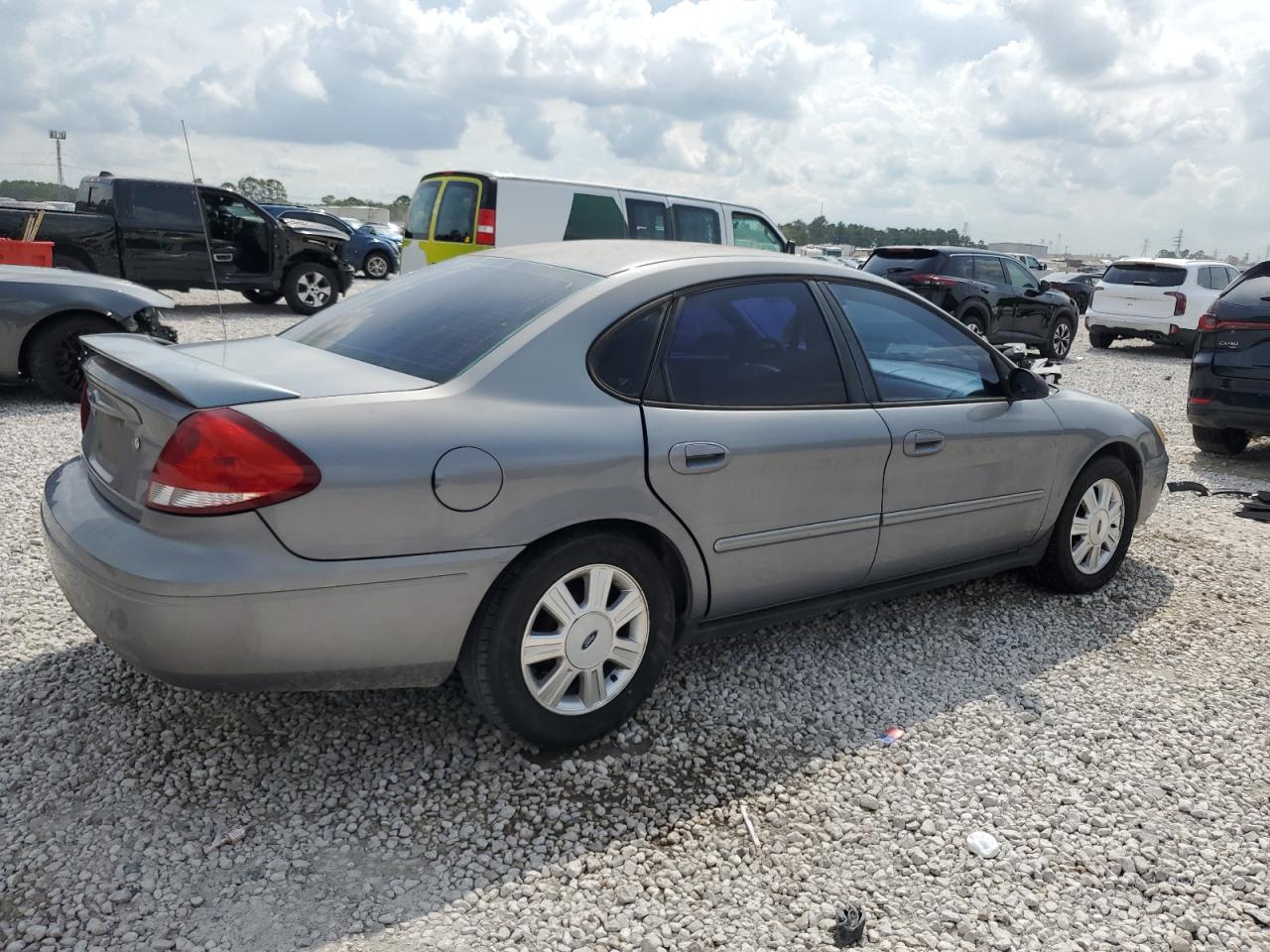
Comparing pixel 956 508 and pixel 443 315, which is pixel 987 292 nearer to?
pixel 956 508

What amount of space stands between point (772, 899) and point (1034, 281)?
15.8 meters

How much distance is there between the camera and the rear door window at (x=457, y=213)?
11594 millimetres

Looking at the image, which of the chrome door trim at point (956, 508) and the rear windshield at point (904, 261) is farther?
the rear windshield at point (904, 261)

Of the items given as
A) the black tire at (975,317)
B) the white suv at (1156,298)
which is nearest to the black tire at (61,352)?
the black tire at (975,317)

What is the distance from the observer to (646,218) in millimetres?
12250

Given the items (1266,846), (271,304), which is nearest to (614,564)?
(1266,846)

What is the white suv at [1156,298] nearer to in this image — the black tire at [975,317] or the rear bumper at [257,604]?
the black tire at [975,317]

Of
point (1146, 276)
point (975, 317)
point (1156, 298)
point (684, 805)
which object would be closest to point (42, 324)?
point (684, 805)

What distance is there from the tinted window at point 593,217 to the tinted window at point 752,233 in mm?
1638

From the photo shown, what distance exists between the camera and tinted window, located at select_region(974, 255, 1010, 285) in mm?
15531

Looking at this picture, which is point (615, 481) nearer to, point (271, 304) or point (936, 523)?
point (936, 523)

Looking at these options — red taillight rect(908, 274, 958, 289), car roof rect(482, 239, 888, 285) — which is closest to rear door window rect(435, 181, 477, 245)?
red taillight rect(908, 274, 958, 289)

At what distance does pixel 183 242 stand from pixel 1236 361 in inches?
470

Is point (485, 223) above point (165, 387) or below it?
above
